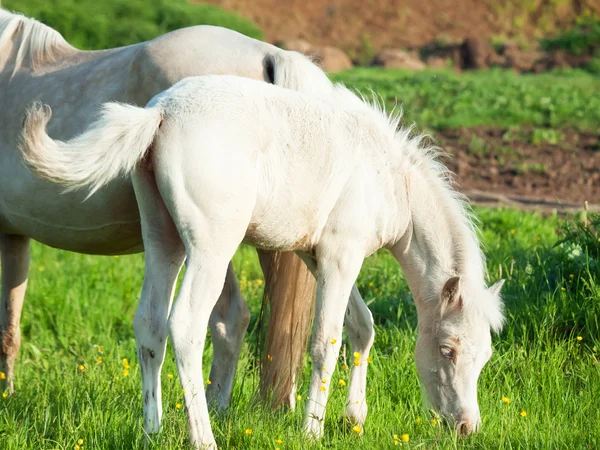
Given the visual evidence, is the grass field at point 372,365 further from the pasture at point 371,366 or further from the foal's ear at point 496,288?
the foal's ear at point 496,288

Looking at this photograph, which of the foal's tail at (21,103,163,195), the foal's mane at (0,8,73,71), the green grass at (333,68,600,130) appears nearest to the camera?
the foal's tail at (21,103,163,195)

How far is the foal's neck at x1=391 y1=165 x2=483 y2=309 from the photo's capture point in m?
3.98

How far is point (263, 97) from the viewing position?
366 cm

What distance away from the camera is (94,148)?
3.36 meters

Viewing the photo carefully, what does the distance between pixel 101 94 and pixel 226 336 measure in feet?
4.64

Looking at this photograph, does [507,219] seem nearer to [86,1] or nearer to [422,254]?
[422,254]

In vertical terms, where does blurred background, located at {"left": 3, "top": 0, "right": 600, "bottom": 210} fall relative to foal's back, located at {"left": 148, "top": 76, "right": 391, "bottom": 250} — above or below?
above

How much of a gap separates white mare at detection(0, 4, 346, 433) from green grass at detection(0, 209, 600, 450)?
0.59 meters

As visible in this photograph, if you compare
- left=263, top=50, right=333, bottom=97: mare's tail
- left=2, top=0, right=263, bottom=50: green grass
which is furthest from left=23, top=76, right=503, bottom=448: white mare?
left=2, top=0, right=263, bottom=50: green grass

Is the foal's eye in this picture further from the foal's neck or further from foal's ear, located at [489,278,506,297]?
foal's ear, located at [489,278,506,297]

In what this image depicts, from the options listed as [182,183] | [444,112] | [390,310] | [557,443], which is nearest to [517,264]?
[390,310]

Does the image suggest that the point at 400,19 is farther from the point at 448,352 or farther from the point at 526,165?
the point at 448,352

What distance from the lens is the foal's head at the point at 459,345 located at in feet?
12.7

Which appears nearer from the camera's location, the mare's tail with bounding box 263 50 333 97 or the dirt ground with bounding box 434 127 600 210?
the mare's tail with bounding box 263 50 333 97
